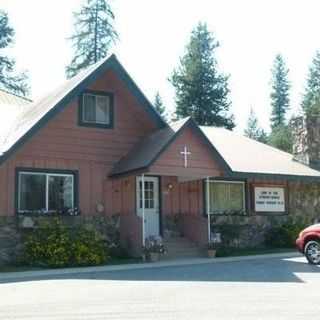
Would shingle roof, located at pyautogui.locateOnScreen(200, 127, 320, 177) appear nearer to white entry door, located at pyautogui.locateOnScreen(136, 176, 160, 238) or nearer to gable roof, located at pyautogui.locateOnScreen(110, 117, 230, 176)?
gable roof, located at pyautogui.locateOnScreen(110, 117, 230, 176)

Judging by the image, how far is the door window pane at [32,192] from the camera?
17.9 m

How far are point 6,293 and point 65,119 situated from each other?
28.4ft

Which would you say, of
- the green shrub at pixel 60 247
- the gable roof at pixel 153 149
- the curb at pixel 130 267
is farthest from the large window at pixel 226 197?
the green shrub at pixel 60 247

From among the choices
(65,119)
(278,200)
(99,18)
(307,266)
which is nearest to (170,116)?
(99,18)

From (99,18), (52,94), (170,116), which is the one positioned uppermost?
(99,18)

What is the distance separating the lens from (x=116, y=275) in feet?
45.9

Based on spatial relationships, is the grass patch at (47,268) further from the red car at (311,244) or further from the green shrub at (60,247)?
the red car at (311,244)

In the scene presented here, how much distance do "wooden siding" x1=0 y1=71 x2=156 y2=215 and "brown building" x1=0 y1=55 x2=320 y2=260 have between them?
3 cm

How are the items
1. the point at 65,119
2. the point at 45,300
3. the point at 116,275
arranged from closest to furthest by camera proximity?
the point at 45,300, the point at 116,275, the point at 65,119

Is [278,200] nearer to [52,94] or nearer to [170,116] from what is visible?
[52,94]

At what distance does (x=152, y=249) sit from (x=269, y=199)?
271 inches

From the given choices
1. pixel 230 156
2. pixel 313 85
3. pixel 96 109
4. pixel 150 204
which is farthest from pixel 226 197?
pixel 313 85

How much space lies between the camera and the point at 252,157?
2370 centimetres

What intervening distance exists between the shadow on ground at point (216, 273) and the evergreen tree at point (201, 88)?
3157cm
